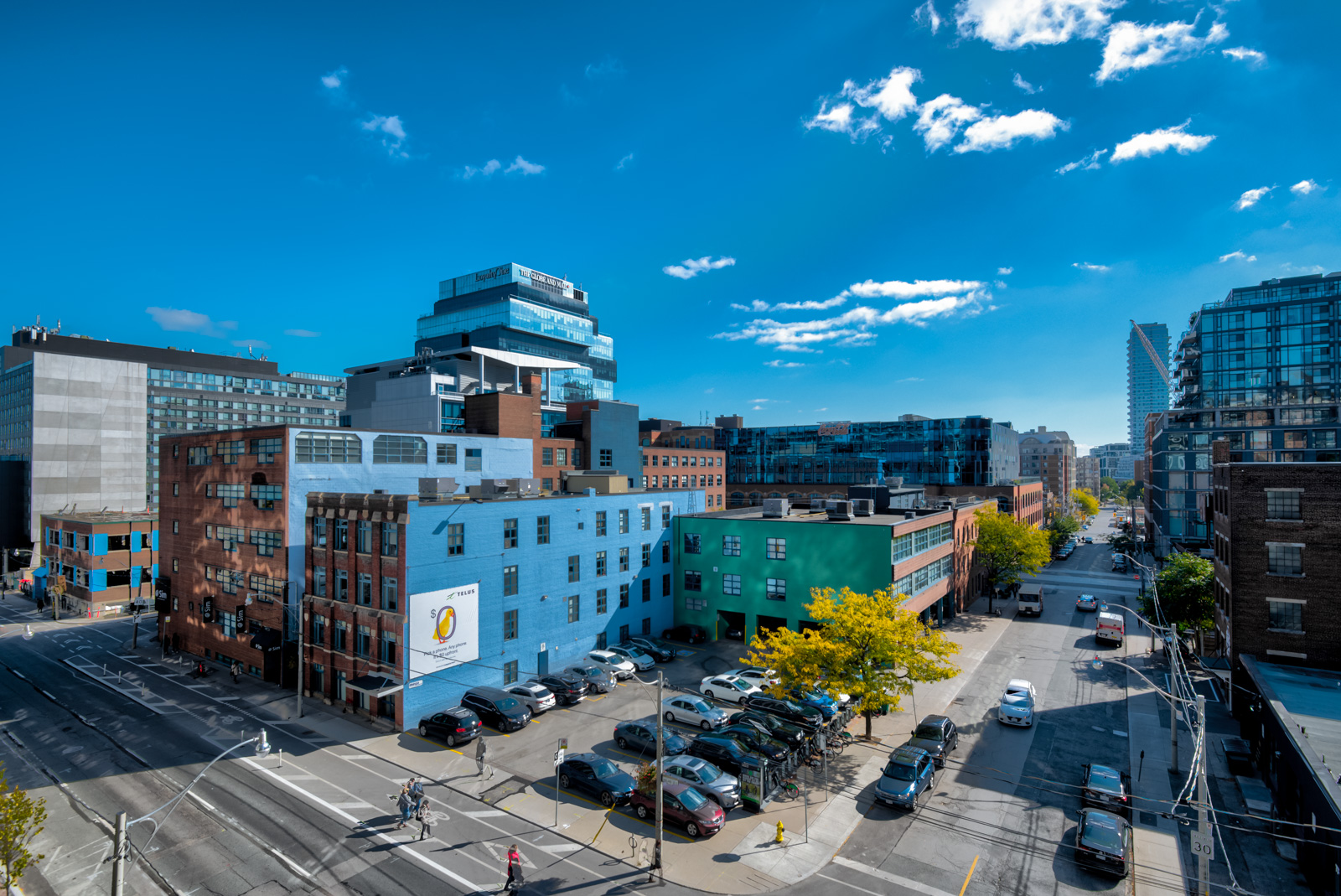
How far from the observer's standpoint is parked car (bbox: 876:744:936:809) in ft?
85.1

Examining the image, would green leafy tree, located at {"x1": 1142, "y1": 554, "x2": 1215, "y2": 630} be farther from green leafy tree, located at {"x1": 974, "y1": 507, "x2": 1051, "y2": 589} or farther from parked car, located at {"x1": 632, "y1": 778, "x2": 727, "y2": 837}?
parked car, located at {"x1": 632, "y1": 778, "x2": 727, "y2": 837}

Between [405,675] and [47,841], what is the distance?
14417mm

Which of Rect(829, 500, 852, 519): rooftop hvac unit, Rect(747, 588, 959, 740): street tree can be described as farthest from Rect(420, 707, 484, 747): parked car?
Rect(829, 500, 852, 519): rooftop hvac unit

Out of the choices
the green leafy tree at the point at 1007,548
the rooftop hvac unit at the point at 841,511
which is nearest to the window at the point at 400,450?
the rooftop hvac unit at the point at 841,511

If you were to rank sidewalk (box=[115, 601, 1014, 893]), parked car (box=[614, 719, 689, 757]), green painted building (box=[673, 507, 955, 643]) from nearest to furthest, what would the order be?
1. sidewalk (box=[115, 601, 1014, 893])
2. parked car (box=[614, 719, 689, 757])
3. green painted building (box=[673, 507, 955, 643])

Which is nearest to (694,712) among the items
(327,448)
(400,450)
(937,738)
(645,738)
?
(645,738)

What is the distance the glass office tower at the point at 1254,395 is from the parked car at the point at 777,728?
286 ft

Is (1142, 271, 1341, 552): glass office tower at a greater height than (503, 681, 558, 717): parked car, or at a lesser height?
greater

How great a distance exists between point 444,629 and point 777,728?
1960 cm

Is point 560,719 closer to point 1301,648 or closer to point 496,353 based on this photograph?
point 1301,648

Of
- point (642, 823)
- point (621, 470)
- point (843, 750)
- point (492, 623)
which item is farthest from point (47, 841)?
point (621, 470)

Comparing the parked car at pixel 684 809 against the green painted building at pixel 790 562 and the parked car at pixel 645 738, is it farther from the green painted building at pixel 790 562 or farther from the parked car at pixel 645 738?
the green painted building at pixel 790 562

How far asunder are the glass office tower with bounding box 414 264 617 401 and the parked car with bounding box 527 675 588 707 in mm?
109864

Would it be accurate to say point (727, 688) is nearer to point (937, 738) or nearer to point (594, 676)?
point (594, 676)
